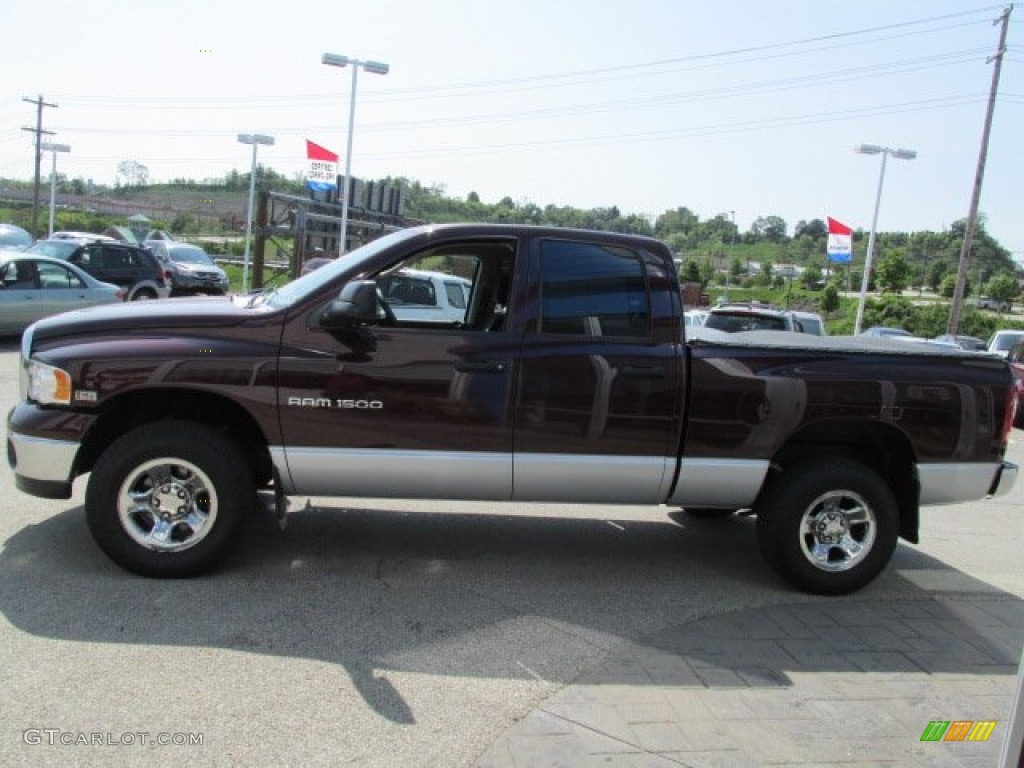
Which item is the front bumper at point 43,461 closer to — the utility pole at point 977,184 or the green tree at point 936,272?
the utility pole at point 977,184

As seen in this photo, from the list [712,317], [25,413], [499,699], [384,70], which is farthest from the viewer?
[384,70]

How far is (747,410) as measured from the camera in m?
4.81

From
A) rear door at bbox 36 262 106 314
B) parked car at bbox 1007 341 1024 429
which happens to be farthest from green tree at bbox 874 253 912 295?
rear door at bbox 36 262 106 314

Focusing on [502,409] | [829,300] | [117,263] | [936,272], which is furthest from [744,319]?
[936,272]

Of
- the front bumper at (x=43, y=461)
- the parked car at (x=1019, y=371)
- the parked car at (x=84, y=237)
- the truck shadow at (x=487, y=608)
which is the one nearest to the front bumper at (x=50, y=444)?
the front bumper at (x=43, y=461)

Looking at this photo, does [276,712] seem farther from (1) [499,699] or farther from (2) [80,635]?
(2) [80,635]

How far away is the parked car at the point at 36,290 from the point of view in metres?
13.8

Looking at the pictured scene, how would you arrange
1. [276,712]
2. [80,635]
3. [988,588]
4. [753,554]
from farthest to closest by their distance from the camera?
[753,554] → [988,588] → [80,635] → [276,712]

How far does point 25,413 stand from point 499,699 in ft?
9.37

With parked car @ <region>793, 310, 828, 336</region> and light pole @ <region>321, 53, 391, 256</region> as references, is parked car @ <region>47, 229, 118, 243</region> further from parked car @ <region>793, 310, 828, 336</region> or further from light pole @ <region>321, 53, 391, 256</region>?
parked car @ <region>793, 310, 828, 336</region>

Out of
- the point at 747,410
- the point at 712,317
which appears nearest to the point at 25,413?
the point at 747,410

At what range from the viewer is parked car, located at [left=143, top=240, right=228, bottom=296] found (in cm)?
2573

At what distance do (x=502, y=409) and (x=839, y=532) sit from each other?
2.14 metres

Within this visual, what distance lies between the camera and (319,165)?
25.8m
